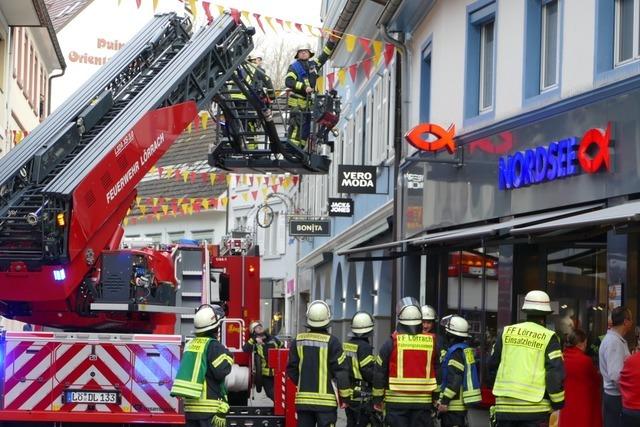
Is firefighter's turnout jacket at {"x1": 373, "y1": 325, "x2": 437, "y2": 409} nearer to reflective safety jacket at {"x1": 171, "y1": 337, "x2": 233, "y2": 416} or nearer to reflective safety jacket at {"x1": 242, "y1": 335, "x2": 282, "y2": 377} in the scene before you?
reflective safety jacket at {"x1": 171, "y1": 337, "x2": 233, "y2": 416}

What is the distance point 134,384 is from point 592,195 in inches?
211

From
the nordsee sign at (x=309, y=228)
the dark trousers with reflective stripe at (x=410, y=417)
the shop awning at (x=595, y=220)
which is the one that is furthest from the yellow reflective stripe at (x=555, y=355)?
the nordsee sign at (x=309, y=228)

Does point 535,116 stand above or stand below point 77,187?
above

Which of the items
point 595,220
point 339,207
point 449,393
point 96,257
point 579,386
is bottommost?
point 449,393

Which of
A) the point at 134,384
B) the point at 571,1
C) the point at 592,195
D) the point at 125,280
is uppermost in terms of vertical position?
the point at 571,1

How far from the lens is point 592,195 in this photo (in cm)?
1557

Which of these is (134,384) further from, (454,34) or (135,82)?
(454,34)

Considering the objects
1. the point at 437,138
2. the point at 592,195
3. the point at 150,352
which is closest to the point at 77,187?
the point at 150,352

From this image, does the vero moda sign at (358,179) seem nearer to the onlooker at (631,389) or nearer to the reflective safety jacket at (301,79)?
the reflective safety jacket at (301,79)

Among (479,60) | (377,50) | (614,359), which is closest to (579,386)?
(614,359)

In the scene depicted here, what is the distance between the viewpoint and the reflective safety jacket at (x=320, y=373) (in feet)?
45.1

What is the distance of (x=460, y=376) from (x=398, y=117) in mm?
11662

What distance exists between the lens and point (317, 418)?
45.4ft

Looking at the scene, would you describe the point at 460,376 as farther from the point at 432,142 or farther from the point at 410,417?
the point at 432,142
